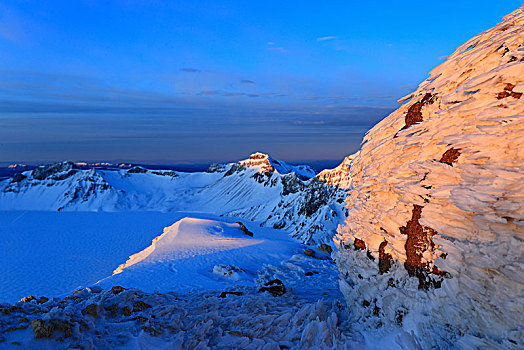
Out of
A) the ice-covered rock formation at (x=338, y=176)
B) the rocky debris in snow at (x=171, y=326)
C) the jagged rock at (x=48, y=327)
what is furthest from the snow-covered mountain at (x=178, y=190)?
the jagged rock at (x=48, y=327)

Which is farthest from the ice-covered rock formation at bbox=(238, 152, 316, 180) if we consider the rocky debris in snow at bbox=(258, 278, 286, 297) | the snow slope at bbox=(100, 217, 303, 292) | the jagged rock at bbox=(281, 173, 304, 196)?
the rocky debris in snow at bbox=(258, 278, 286, 297)

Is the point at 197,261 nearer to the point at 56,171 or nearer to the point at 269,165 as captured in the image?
the point at 269,165

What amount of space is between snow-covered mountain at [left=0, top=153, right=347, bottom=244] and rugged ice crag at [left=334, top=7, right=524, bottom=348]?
48.6 meters

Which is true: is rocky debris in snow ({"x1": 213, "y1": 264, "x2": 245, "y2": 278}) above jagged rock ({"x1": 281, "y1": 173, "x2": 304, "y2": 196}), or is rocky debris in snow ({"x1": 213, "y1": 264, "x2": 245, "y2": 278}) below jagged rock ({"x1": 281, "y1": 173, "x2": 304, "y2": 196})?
above

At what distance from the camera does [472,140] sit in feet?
10.7

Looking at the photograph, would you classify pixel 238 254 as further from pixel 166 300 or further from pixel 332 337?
pixel 332 337

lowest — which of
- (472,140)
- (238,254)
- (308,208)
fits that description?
(308,208)

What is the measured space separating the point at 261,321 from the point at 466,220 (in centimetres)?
386

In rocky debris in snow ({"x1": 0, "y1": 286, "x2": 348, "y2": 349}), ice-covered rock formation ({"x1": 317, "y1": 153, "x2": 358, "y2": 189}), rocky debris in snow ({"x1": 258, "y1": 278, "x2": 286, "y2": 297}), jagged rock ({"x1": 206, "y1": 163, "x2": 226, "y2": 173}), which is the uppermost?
rocky debris in snow ({"x1": 0, "y1": 286, "x2": 348, "y2": 349})

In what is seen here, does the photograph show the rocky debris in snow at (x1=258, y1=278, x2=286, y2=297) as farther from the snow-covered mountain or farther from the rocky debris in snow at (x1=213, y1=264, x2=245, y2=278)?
the snow-covered mountain

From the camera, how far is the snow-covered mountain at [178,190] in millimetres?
67625

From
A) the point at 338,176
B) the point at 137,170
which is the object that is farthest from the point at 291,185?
the point at 137,170

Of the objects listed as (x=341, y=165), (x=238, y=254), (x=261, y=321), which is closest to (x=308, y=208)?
(x=341, y=165)

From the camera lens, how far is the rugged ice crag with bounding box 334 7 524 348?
2926 millimetres
